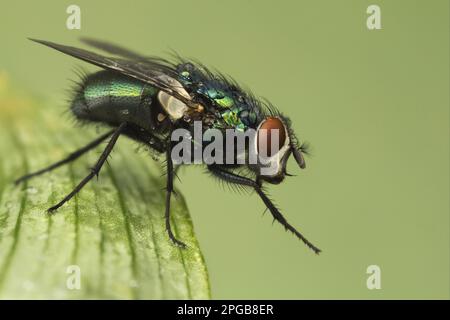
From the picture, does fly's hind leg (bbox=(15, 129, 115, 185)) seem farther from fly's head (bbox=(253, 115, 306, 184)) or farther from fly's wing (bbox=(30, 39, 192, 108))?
fly's head (bbox=(253, 115, 306, 184))

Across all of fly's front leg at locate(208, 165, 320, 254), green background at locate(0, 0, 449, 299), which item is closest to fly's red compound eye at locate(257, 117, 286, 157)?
fly's front leg at locate(208, 165, 320, 254)

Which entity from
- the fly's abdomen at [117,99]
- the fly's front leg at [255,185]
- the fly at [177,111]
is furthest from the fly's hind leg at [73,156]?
the fly's front leg at [255,185]

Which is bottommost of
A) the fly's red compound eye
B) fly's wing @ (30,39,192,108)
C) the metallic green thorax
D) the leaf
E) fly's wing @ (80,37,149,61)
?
the leaf

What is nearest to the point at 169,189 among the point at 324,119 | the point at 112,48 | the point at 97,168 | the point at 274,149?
the point at 97,168

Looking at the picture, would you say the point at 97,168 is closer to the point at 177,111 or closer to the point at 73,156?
the point at 73,156

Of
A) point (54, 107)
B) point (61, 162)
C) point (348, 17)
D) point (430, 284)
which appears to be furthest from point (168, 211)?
point (348, 17)

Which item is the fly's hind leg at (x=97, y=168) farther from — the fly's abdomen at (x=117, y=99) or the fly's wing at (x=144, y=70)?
the fly's wing at (x=144, y=70)
